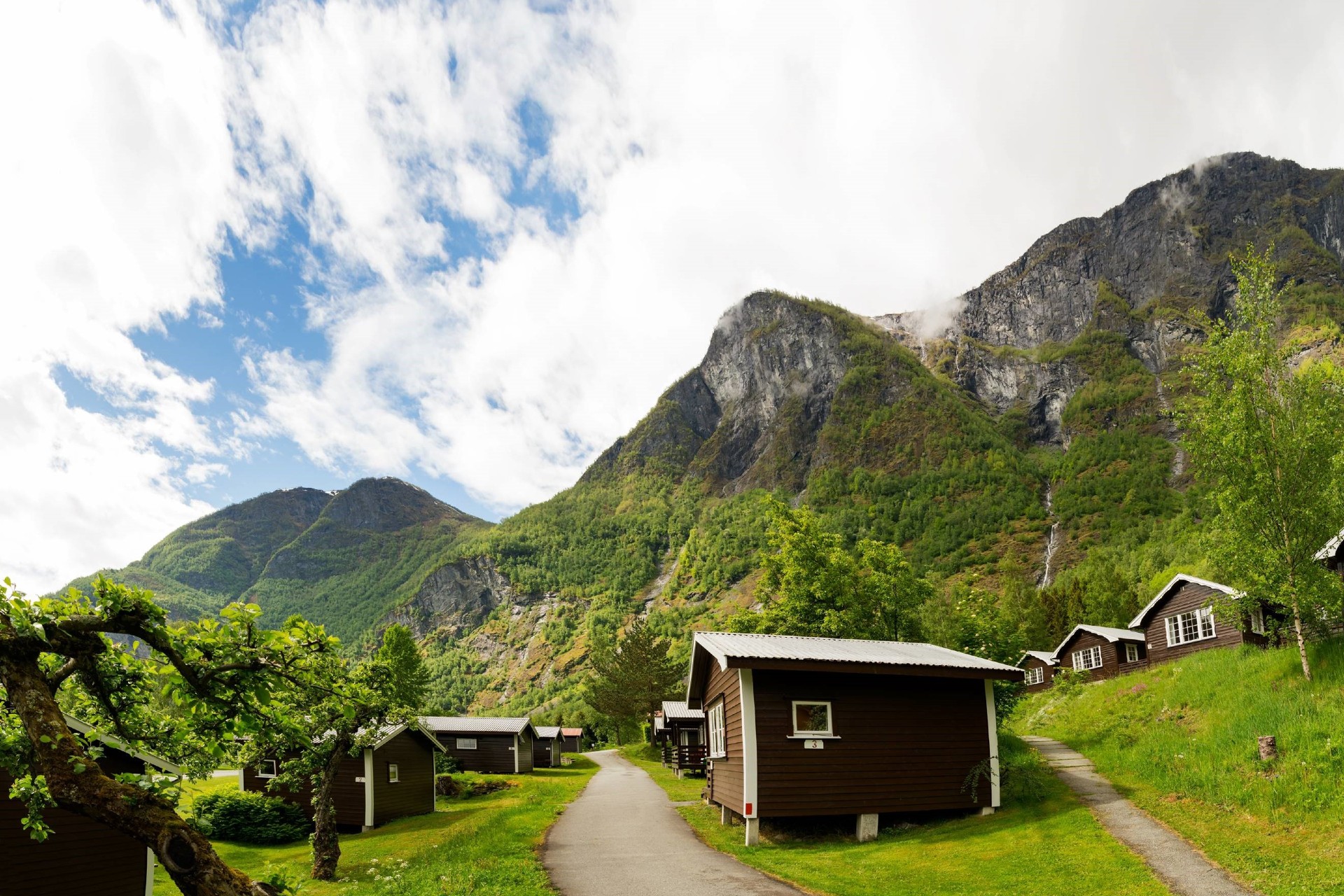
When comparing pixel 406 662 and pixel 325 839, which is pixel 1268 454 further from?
pixel 406 662

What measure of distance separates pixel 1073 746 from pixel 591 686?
66104 mm

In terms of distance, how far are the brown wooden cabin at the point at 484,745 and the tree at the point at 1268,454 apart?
163ft

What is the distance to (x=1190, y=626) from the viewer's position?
41781mm

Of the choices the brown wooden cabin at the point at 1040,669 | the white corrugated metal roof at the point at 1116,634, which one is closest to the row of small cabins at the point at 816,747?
the white corrugated metal roof at the point at 1116,634

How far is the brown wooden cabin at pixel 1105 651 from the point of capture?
46.9 m

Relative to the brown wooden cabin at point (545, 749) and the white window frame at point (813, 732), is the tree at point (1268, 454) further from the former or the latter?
the brown wooden cabin at point (545, 749)

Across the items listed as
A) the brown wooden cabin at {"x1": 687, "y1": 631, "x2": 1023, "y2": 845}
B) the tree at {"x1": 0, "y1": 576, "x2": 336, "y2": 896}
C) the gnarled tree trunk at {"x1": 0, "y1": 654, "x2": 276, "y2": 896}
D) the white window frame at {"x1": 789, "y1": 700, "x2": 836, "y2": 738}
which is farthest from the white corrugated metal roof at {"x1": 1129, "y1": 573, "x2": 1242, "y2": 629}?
the gnarled tree trunk at {"x1": 0, "y1": 654, "x2": 276, "y2": 896}

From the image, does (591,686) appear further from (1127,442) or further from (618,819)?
(1127,442)

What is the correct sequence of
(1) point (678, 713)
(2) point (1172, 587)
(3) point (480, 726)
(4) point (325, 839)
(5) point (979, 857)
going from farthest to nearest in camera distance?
(3) point (480, 726)
(1) point (678, 713)
(2) point (1172, 587)
(4) point (325, 839)
(5) point (979, 857)

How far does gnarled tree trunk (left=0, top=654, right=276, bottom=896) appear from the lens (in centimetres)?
492

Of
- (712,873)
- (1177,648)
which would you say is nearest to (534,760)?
(1177,648)

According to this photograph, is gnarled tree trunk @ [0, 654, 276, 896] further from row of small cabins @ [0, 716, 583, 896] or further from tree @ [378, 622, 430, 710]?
A: tree @ [378, 622, 430, 710]

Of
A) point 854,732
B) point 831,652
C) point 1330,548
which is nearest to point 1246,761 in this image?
point 854,732

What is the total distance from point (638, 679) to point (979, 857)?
205 feet
